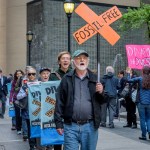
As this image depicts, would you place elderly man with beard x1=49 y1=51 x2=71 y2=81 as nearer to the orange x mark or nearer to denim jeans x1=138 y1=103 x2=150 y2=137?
the orange x mark

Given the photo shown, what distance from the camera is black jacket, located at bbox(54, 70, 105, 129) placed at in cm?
555

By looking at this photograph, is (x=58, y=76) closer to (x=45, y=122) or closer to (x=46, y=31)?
(x=45, y=122)

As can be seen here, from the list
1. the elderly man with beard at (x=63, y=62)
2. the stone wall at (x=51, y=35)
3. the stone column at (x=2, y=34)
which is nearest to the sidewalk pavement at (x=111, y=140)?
the elderly man with beard at (x=63, y=62)

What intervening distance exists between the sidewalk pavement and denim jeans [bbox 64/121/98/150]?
149 inches

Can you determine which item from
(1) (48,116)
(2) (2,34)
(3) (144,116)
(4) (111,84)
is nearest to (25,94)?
(1) (48,116)

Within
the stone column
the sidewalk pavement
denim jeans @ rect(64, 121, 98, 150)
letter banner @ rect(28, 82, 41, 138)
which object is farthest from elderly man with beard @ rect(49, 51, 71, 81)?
the stone column

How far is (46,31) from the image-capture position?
31344 millimetres

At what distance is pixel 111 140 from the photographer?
1058 centimetres

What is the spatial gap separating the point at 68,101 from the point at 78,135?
0.44m

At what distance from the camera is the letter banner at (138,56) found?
14578mm

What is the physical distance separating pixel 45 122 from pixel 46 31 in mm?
24251

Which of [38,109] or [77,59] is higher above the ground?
[77,59]

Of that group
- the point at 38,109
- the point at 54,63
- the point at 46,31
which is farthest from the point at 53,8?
the point at 38,109

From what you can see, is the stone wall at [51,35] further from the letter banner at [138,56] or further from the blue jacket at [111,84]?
the blue jacket at [111,84]
